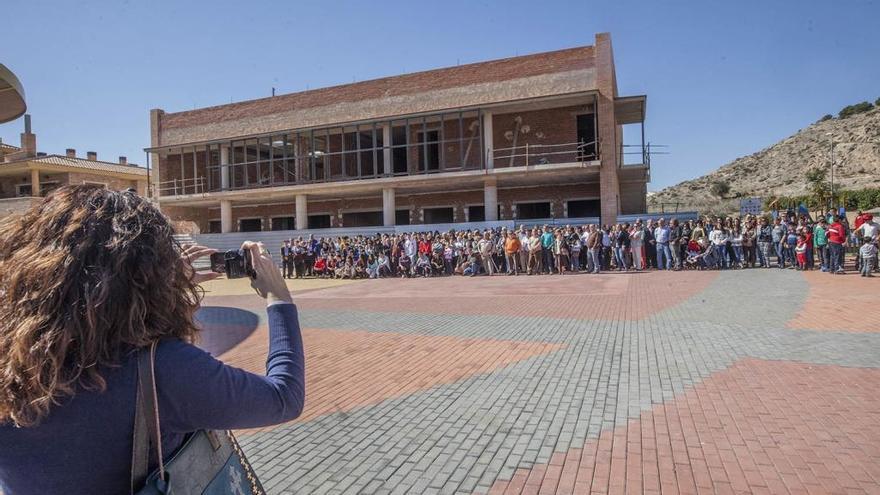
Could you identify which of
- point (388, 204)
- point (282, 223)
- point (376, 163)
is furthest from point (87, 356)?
point (282, 223)

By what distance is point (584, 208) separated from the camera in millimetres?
26172

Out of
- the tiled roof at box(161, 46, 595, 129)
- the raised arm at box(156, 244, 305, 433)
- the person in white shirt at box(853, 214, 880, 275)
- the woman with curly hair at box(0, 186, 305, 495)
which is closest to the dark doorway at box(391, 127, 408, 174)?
the tiled roof at box(161, 46, 595, 129)

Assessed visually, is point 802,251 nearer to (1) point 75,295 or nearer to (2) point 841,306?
(2) point 841,306

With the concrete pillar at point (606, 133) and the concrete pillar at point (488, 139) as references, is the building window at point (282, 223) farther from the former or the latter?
the concrete pillar at point (606, 133)

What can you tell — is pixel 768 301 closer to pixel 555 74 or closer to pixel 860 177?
pixel 555 74

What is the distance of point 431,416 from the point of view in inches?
184

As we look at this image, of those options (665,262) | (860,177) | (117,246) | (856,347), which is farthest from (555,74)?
(860,177)

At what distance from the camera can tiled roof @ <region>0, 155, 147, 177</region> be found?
43.3 metres

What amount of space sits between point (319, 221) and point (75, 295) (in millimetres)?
31054

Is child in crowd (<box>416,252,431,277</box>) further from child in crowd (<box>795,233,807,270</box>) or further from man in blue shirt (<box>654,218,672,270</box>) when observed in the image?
child in crowd (<box>795,233,807,270</box>)

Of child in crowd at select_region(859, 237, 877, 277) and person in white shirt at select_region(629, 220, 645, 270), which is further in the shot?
person in white shirt at select_region(629, 220, 645, 270)

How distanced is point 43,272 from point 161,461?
52cm

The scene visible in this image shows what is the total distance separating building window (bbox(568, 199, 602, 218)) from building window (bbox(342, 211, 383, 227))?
431 inches

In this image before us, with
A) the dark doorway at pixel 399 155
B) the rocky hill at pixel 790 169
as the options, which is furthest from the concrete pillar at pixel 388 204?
the rocky hill at pixel 790 169
